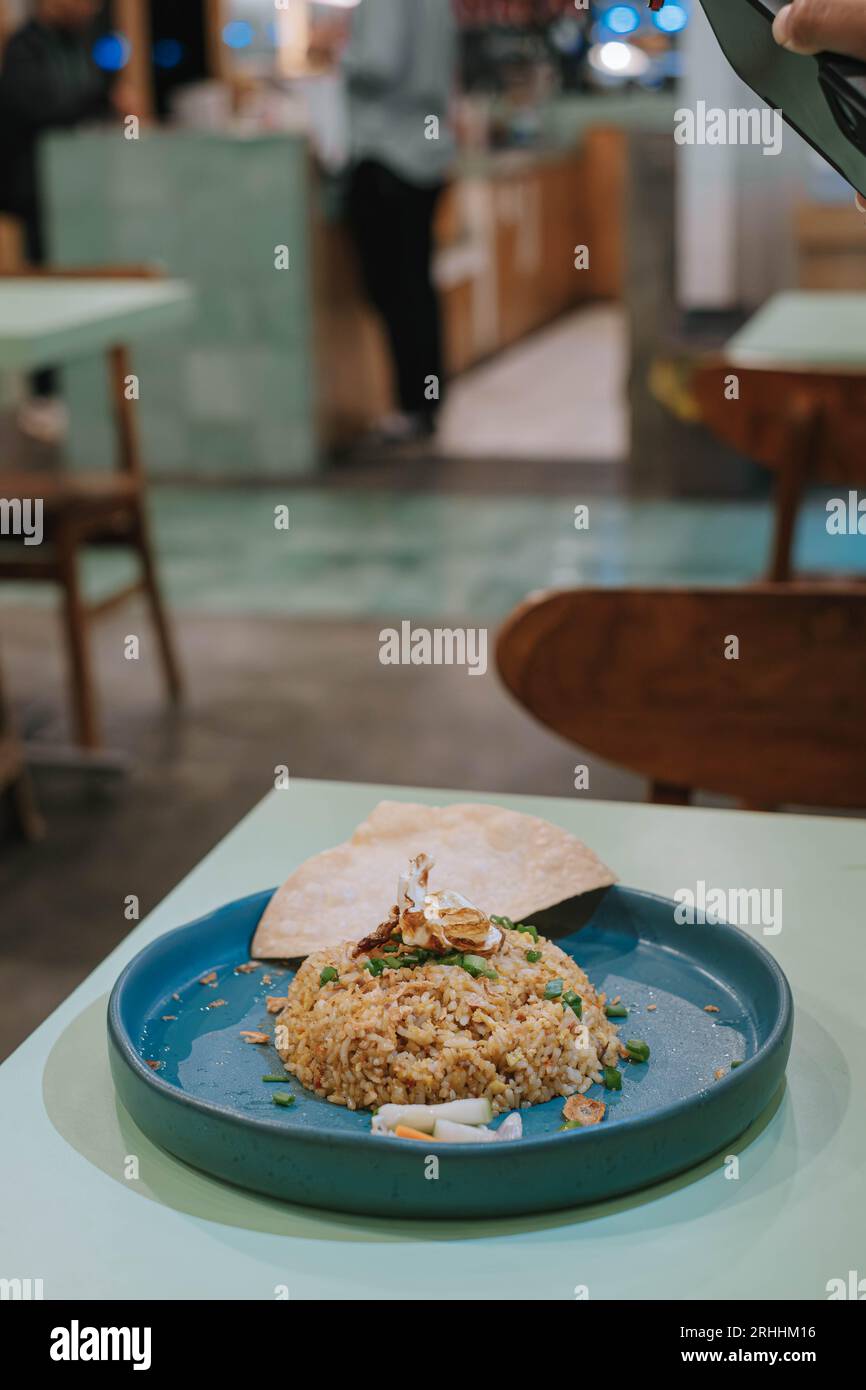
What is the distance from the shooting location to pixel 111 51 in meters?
8.99

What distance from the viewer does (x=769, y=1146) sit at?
32.5 inches

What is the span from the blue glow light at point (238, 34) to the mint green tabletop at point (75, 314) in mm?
6545

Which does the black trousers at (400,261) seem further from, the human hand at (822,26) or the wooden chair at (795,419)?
the human hand at (822,26)

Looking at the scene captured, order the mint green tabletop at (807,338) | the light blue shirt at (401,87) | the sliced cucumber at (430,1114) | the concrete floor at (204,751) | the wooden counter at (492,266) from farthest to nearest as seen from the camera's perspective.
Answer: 1. the wooden counter at (492,266)
2. the light blue shirt at (401,87)
3. the mint green tabletop at (807,338)
4. the concrete floor at (204,751)
5. the sliced cucumber at (430,1114)

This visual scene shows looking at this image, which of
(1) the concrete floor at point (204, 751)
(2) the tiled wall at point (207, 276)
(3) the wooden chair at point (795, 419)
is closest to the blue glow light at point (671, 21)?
(2) the tiled wall at point (207, 276)

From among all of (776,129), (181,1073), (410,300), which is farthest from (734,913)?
(410,300)

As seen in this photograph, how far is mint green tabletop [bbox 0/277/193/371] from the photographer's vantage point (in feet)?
10.0

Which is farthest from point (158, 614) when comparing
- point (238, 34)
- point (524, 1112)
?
point (238, 34)

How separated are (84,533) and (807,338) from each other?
152 cm

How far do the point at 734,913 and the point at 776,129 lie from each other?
487 cm

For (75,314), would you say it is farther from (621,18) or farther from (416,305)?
(621,18)

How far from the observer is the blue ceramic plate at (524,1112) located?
0.76m

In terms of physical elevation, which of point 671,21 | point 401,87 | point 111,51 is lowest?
point 401,87

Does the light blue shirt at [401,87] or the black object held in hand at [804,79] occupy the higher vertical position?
the light blue shirt at [401,87]
